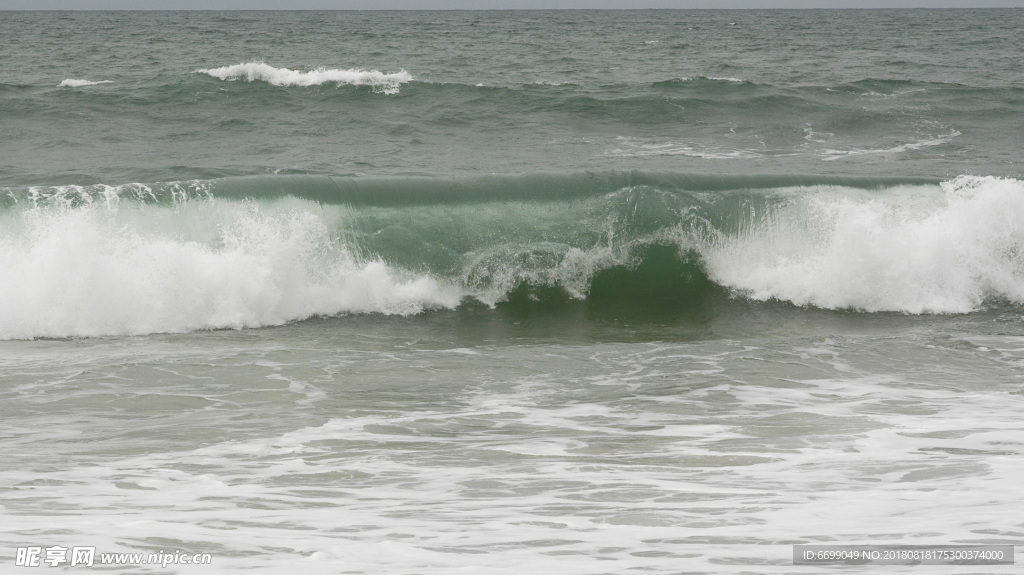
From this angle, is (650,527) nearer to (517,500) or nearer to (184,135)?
(517,500)

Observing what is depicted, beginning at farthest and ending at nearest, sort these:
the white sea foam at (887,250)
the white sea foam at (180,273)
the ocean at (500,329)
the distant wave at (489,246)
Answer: the white sea foam at (887,250), the distant wave at (489,246), the white sea foam at (180,273), the ocean at (500,329)

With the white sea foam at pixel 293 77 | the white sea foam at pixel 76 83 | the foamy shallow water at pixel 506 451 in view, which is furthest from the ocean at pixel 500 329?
the white sea foam at pixel 293 77

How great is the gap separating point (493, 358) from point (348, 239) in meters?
2.77

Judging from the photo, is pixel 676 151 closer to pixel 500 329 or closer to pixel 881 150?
pixel 881 150

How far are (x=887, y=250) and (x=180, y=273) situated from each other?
6586 millimetres

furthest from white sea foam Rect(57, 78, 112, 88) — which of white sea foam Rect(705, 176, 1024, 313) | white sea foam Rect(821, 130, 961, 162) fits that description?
white sea foam Rect(705, 176, 1024, 313)

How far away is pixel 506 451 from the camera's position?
4.56 m

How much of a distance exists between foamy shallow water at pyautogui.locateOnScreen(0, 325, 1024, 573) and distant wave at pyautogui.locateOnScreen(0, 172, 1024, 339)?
80cm

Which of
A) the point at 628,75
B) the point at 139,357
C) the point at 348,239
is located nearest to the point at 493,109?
the point at 628,75

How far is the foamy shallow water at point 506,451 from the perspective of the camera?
10.9 ft

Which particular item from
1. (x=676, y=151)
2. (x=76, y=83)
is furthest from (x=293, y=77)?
(x=676, y=151)

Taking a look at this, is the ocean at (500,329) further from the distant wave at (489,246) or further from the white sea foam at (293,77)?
the white sea foam at (293,77)

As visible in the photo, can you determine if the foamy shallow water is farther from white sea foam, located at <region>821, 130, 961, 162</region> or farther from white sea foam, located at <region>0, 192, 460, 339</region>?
white sea foam, located at <region>821, 130, 961, 162</region>

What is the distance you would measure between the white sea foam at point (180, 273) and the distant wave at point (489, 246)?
0.05 ft
